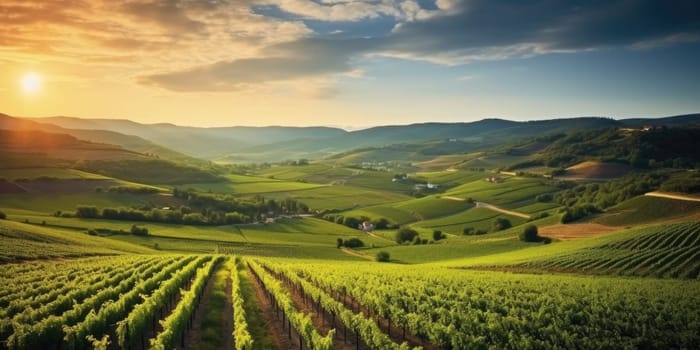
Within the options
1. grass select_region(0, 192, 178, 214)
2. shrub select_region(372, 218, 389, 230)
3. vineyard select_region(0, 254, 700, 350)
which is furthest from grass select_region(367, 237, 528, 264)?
grass select_region(0, 192, 178, 214)

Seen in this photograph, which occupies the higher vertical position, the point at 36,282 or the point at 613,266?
the point at 36,282

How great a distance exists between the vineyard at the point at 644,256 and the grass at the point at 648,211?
25425mm

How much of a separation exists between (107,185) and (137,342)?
→ 162955 mm

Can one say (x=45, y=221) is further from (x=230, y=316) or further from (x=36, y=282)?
(x=230, y=316)

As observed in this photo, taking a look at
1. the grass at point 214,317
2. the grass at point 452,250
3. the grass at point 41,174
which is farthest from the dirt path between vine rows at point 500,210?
the grass at point 41,174

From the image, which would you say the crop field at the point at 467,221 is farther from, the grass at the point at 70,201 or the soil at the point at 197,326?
the soil at the point at 197,326

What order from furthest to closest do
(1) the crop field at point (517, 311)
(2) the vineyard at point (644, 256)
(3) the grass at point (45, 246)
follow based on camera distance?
(3) the grass at point (45, 246) → (2) the vineyard at point (644, 256) → (1) the crop field at point (517, 311)

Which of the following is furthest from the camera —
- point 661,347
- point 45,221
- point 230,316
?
point 45,221

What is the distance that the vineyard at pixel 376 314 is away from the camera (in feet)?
89.1

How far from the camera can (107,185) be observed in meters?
173

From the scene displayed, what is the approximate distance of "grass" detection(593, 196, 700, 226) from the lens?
103 meters

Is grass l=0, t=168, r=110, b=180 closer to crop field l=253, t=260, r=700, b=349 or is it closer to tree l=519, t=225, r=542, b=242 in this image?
tree l=519, t=225, r=542, b=242

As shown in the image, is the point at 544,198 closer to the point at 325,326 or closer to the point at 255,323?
the point at 325,326

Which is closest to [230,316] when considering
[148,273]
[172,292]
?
[172,292]
